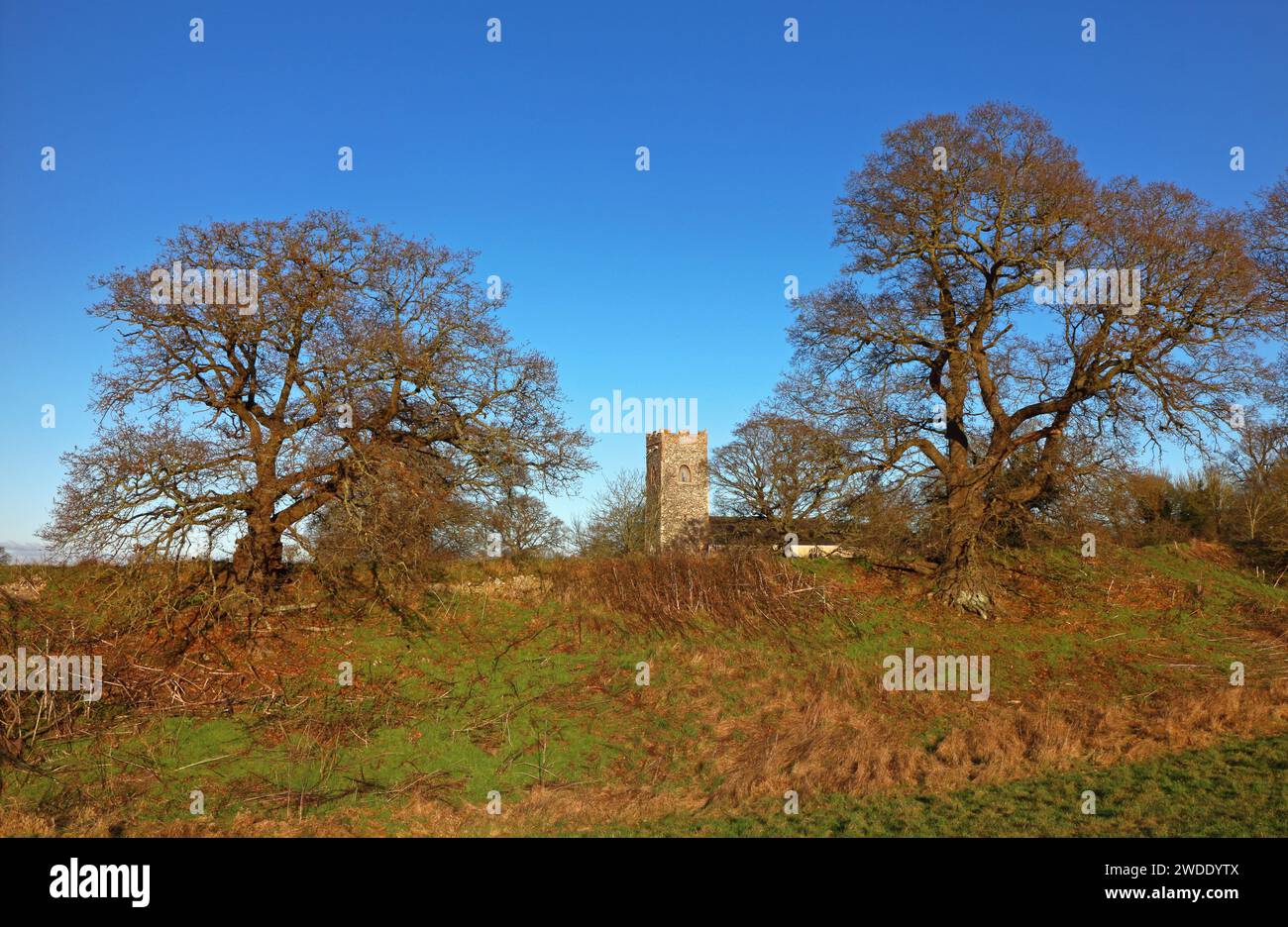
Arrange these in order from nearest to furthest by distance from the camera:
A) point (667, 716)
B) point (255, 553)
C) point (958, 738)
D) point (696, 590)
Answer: point (958, 738), point (667, 716), point (255, 553), point (696, 590)

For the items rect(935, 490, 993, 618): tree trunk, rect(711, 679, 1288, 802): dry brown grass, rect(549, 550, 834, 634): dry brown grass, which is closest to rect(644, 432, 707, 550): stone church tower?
rect(549, 550, 834, 634): dry brown grass

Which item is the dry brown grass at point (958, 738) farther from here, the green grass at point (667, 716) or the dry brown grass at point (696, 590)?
the dry brown grass at point (696, 590)

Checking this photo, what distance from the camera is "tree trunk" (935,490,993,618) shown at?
2269 cm

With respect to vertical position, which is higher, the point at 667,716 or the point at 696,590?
the point at 696,590

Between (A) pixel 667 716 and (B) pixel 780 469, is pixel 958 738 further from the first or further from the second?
(B) pixel 780 469

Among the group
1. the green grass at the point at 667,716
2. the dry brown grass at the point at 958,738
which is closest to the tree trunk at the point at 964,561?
the green grass at the point at 667,716

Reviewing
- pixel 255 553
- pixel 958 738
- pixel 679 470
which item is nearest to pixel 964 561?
pixel 958 738

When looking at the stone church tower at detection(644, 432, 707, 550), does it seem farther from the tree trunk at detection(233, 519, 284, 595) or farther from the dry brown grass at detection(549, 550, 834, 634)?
the tree trunk at detection(233, 519, 284, 595)

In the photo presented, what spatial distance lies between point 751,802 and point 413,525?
34.0 ft

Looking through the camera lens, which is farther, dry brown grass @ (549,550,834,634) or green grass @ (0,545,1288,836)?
dry brown grass @ (549,550,834,634)

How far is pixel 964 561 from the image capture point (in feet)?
75.6

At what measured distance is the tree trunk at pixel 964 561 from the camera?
74.4 ft

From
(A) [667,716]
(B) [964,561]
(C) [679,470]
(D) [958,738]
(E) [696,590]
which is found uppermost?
(C) [679,470]

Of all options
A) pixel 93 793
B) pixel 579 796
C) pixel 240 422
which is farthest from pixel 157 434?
pixel 579 796
